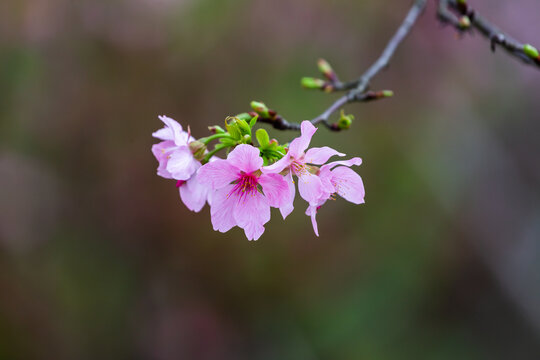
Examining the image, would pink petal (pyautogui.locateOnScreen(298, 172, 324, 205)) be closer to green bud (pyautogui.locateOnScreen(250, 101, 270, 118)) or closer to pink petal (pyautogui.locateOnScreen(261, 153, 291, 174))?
pink petal (pyautogui.locateOnScreen(261, 153, 291, 174))

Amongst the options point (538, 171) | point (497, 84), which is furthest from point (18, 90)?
point (538, 171)

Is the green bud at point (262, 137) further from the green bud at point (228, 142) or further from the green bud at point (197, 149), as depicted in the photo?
the green bud at point (197, 149)

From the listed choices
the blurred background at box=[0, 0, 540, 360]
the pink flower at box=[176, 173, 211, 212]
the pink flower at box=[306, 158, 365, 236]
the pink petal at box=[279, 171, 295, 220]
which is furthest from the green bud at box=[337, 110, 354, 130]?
the blurred background at box=[0, 0, 540, 360]

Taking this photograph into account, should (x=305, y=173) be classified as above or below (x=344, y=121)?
below

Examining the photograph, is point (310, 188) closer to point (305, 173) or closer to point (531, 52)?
point (305, 173)

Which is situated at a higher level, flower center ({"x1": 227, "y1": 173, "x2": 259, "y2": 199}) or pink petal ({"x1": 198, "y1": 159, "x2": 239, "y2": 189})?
pink petal ({"x1": 198, "y1": 159, "x2": 239, "y2": 189})

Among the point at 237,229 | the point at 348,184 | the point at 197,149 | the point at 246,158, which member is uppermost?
the point at 237,229

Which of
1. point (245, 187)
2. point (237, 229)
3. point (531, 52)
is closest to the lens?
point (245, 187)

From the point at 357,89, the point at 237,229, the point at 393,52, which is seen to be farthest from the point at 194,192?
the point at 237,229
